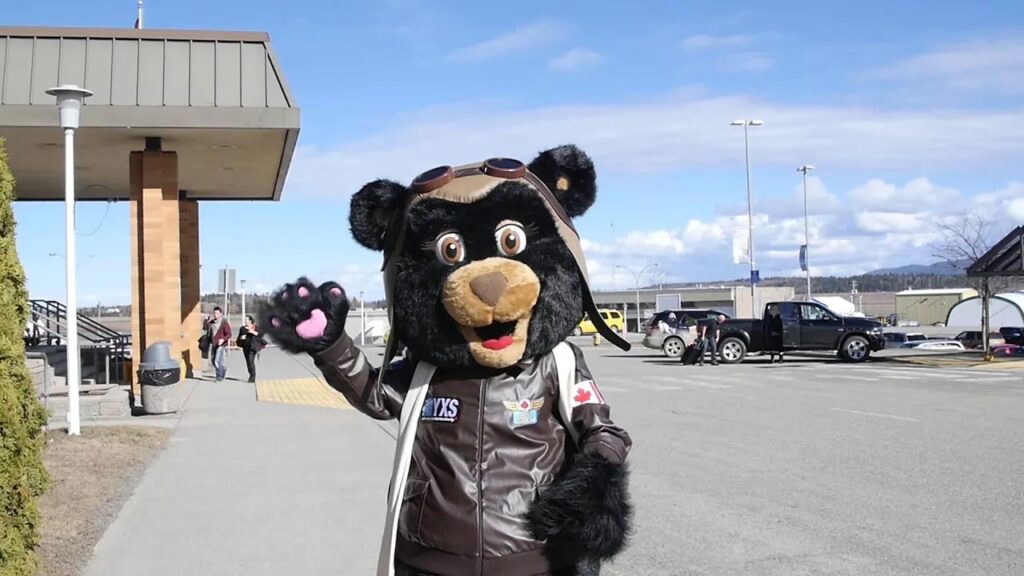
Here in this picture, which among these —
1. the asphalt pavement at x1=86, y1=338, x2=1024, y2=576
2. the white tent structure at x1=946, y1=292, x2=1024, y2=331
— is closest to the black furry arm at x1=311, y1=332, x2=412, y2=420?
the asphalt pavement at x1=86, y1=338, x2=1024, y2=576

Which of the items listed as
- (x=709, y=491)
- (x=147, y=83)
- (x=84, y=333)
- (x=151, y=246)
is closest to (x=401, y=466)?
(x=709, y=491)

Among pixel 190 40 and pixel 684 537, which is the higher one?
pixel 190 40

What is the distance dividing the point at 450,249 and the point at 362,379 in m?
0.55

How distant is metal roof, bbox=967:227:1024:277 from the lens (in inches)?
976

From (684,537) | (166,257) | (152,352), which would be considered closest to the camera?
(684,537)

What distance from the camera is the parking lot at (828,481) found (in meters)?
6.19

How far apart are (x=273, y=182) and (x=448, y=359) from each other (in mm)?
19457

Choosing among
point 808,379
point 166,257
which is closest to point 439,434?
point 166,257

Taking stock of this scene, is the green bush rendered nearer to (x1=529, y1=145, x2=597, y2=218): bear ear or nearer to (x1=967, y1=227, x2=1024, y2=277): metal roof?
(x1=529, y1=145, x2=597, y2=218): bear ear

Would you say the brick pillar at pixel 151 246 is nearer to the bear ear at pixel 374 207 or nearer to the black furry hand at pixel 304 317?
the bear ear at pixel 374 207

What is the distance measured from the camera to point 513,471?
3.23 metres

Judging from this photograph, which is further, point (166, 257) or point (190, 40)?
point (166, 257)

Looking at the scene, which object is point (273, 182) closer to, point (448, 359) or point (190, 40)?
point (190, 40)

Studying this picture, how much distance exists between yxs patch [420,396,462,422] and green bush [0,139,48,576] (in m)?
2.33
